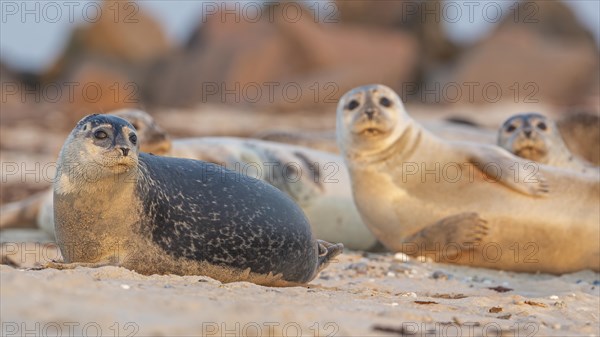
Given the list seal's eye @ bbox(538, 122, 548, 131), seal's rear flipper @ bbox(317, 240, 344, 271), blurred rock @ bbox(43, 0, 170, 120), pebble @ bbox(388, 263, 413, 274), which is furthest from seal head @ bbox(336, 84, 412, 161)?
blurred rock @ bbox(43, 0, 170, 120)

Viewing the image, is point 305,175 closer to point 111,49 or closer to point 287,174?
point 287,174

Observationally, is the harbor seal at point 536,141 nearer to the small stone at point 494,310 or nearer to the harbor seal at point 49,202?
the harbor seal at point 49,202

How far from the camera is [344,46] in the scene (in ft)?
79.8

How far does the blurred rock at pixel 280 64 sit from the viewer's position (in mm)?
22422

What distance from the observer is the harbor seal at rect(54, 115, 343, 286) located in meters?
3.98

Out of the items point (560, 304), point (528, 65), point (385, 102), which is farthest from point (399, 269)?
point (528, 65)

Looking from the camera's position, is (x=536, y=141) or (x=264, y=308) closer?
(x=264, y=308)

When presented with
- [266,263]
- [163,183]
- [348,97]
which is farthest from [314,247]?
[348,97]

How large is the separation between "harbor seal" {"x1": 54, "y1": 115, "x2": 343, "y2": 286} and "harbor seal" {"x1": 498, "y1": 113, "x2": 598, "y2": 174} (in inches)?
129

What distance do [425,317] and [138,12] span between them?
25.4 m

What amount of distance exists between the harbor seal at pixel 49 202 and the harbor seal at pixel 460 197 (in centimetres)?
115

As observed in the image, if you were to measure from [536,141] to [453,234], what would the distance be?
1483 millimetres

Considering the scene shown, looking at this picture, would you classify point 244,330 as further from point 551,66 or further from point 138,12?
point 138,12

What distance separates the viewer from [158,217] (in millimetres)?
4082
